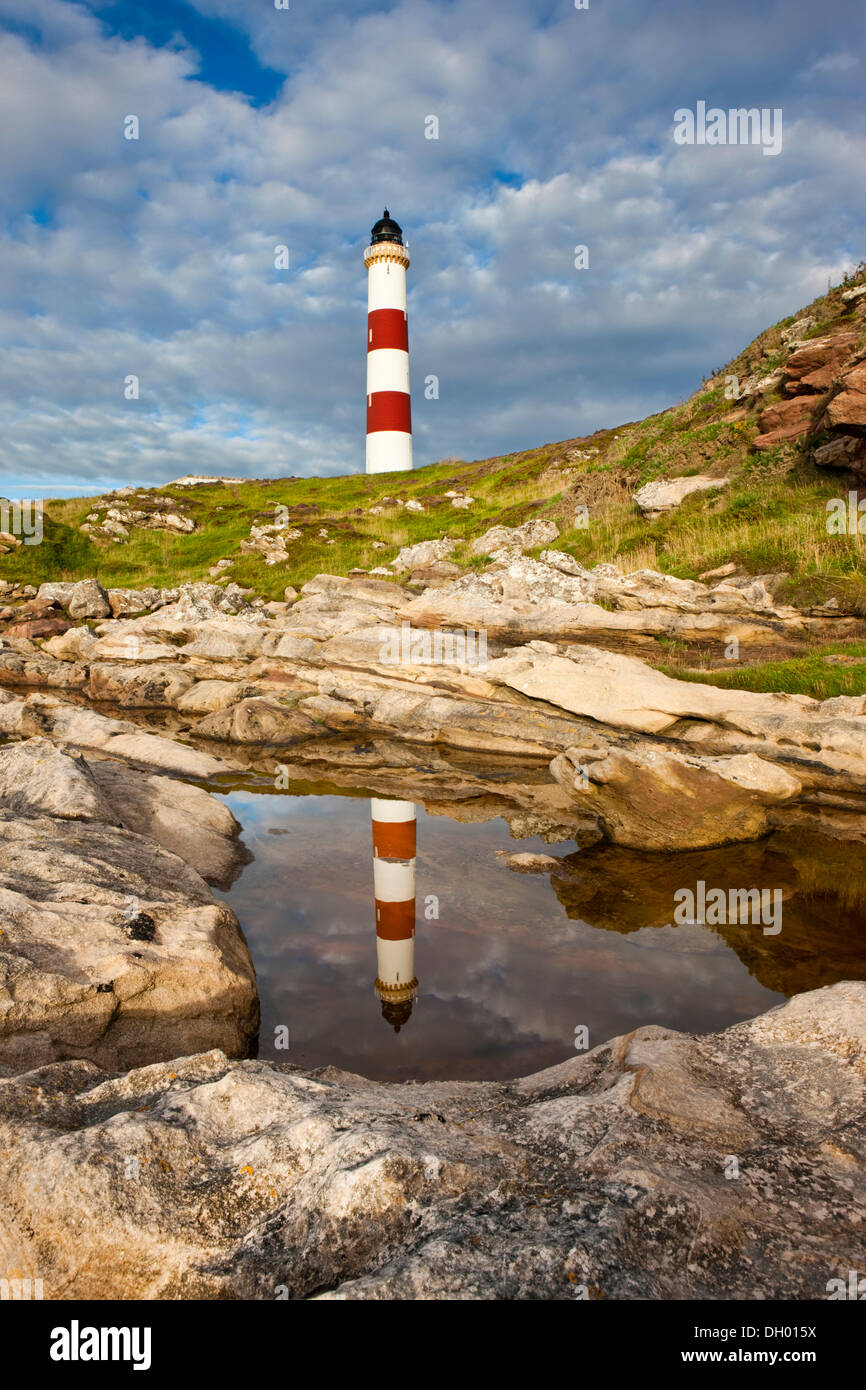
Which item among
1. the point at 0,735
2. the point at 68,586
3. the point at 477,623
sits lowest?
the point at 0,735

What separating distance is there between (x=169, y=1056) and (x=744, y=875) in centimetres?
949

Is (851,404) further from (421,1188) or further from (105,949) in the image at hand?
(421,1188)

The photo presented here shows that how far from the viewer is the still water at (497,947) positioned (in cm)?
813

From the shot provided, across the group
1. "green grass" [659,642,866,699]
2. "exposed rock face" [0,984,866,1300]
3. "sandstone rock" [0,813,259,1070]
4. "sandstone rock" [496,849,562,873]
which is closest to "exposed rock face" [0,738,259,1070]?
"sandstone rock" [0,813,259,1070]

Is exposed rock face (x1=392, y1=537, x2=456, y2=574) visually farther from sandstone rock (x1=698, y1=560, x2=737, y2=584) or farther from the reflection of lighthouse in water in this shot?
the reflection of lighthouse in water

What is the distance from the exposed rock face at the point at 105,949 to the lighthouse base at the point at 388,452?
60.0 metres

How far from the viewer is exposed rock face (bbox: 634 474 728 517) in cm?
2925

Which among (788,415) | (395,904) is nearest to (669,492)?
(788,415)

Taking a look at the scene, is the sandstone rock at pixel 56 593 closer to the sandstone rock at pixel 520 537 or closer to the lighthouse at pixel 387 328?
the sandstone rock at pixel 520 537

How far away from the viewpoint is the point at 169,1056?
6.94 meters

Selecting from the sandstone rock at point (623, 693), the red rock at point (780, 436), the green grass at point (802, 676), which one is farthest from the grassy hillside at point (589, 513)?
the sandstone rock at point (623, 693)

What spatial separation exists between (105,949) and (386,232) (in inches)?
A: 2723
